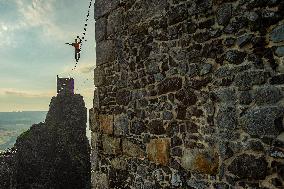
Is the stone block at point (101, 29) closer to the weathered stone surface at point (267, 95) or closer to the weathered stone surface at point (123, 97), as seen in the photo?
the weathered stone surface at point (123, 97)

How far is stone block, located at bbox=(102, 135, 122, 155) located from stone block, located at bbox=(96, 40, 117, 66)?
4.57 ft

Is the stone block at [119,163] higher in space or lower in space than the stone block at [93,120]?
lower

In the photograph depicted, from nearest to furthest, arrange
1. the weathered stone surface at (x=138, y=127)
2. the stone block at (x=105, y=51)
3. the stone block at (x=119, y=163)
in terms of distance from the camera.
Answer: the weathered stone surface at (x=138, y=127)
the stone block at (x=119, y=163)
the stone block at (x=105, y=51)

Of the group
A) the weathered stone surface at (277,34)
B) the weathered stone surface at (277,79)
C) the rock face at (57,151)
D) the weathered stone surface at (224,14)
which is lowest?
the rock face at (57,151)

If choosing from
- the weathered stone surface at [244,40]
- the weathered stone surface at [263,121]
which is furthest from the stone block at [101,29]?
the weathered stone surface at [263,121]

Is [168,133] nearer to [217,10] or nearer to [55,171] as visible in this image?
[217,10]

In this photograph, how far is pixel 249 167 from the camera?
3369 millimetres

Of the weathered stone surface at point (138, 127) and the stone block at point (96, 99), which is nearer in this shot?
the weathered stone surface at point (138, 127)

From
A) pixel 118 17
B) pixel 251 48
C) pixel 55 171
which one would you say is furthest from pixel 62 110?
pixel 251 48

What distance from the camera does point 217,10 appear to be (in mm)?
3703

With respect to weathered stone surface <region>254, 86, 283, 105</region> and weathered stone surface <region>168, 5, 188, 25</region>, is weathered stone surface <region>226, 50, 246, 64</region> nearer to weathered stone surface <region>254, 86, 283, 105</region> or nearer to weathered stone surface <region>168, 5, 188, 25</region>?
weathered stone surface <region>254, 86, 283, 105</region>

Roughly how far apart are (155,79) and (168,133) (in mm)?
831

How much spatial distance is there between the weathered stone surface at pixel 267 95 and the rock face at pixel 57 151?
32145 millimetres

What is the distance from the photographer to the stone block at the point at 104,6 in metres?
5.55
